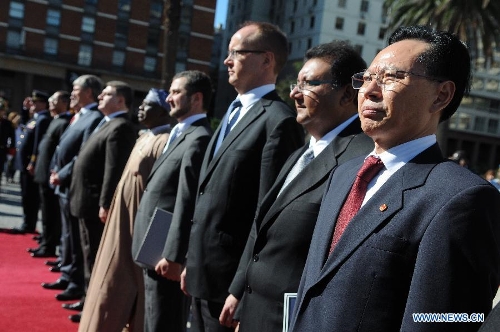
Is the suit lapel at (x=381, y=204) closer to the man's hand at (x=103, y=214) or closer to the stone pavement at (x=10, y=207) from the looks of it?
the man's hand at (x=103, y=214)

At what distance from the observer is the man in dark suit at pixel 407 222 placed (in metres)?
1.77

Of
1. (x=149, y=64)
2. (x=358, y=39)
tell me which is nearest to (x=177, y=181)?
(x=149, y=64)

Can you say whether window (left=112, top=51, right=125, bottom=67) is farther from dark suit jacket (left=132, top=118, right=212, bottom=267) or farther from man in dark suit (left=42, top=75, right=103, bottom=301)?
dark suit jacket (left=132, top=118, right=212, bottom=267)

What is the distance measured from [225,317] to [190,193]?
3.79 feet

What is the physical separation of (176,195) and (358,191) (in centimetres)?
253

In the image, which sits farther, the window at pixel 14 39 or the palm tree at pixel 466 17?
the window at pixel 14 39

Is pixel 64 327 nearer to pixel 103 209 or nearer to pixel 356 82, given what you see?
pixel 103 209

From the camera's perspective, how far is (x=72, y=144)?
7.16 meters

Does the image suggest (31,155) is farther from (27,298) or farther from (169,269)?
(169,269)

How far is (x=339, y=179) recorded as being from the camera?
2.37 metres

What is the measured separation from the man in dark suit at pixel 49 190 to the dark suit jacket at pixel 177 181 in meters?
4.37

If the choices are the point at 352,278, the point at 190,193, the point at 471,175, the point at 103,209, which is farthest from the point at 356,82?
the point at 103,209

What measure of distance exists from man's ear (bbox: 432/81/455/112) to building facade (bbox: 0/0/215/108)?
5242 centimetres

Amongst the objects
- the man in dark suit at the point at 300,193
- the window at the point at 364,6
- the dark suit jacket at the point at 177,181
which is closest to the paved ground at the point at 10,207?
the dark suit jacket at the point at 177,181
